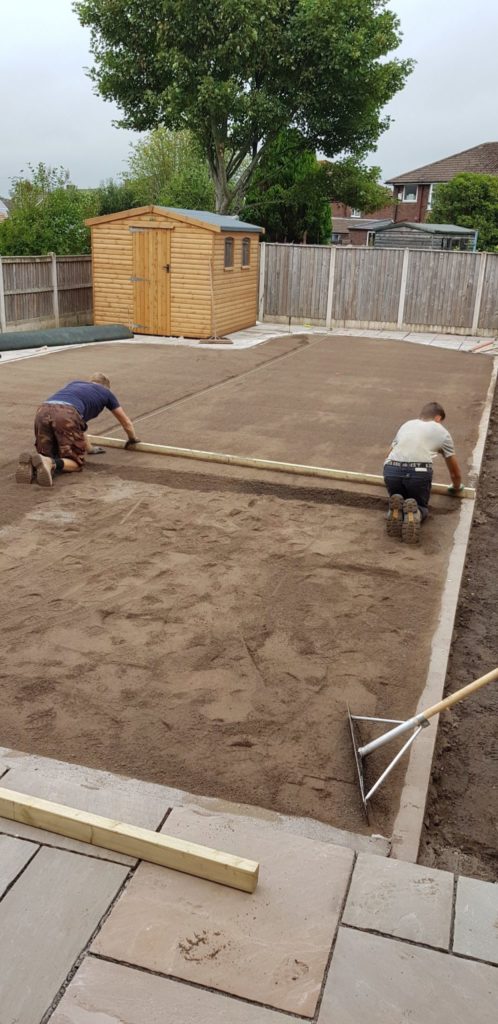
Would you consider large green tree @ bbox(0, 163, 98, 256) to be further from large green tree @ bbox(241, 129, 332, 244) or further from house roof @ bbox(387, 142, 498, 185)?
house roof @ bbox(387, 142, 498, 185)

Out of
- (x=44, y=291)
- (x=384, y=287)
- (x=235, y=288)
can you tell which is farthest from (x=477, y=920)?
(x=384, y=287)

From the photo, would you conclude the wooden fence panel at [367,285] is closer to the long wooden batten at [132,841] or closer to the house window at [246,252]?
the house window at [246,252]

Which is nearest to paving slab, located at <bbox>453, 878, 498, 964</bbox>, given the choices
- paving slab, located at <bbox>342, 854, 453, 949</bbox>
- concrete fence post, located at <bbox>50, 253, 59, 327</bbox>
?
paving slab, located at <bbox>342, 854, 453, 949</bbox>

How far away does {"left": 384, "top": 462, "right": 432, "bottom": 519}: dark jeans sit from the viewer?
6859 millimetres

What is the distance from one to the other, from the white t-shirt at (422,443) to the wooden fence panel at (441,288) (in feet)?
47.3

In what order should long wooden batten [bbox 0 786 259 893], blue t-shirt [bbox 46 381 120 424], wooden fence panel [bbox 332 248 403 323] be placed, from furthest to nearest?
wooden fence panel [bbox 332 248 403 323]
blue t-shirt [bbox 46 381 120 424]
long wooden batten [bbox 0 786 259 893]

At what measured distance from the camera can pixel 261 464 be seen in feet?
27.6

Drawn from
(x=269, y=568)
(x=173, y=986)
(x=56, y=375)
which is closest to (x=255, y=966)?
(x=173, y=986)

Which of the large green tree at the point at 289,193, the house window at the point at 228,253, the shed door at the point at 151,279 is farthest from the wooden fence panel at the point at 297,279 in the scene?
the large green tree at the point at 289,193

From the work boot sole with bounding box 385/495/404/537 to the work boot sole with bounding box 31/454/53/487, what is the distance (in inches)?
126

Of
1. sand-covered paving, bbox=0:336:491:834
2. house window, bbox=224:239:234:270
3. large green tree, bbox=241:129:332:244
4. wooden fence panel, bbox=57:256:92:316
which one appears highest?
large green tree, bbox=241:129:332:244

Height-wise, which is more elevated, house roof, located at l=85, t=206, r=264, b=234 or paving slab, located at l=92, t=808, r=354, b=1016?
house roof, located at l=85, t=206, r=264, b=234

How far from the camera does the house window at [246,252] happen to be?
19.7 meters

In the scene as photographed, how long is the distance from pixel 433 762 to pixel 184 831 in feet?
4.44
